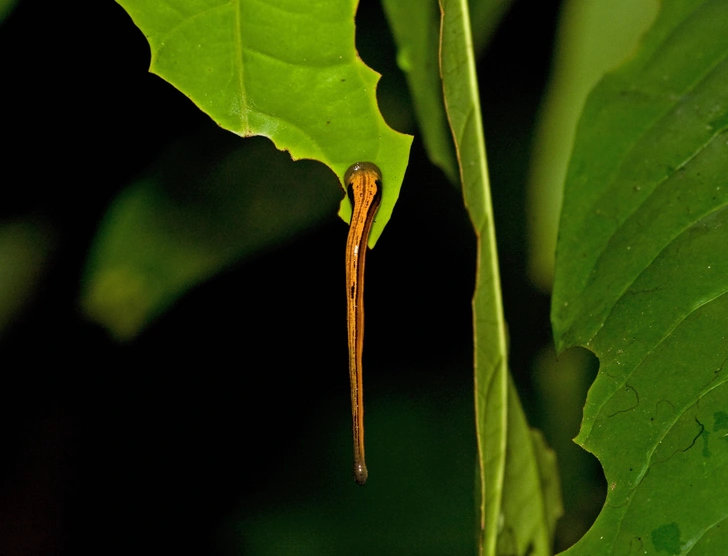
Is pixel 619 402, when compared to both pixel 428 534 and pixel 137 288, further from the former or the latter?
pixel 428 534

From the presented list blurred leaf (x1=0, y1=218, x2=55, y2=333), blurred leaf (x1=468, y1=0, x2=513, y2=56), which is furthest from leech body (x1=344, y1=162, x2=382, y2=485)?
blurred leaf (x1=0, y1=218, x2=55, y2=333)

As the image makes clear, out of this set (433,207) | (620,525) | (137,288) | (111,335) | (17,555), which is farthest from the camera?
(433,207)

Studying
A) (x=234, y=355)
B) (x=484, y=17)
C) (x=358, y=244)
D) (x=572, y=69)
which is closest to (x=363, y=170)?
(x=358, y=244)

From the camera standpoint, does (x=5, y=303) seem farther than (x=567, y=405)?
No

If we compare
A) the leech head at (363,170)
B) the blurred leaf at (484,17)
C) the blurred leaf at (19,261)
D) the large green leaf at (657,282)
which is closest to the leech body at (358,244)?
the leech head at (363,170)

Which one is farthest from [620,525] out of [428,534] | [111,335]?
[428,534]

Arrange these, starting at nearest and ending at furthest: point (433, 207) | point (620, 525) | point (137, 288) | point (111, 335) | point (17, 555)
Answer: point (620, 525) → point (137, 288) → point (111, 335) → point (17, 555) → point (433, 207)
